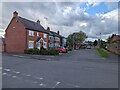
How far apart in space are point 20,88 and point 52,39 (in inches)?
2162

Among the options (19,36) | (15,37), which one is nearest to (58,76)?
(19,36)

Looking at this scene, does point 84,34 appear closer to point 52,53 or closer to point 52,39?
point 52,39

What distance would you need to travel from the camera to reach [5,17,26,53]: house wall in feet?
129

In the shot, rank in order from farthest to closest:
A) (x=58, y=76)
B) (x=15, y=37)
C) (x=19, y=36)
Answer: (x=15, y=37), (x=19, y=36), (x=58, y=76)

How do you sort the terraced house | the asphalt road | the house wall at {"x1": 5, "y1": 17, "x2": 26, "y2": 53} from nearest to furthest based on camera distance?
the asphalt road
the terraced house
the house wall at {"x1": 5, "y1": 17, "x2": 26, "y2": 53}

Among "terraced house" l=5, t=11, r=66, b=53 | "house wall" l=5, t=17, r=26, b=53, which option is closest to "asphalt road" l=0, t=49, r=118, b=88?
"terraced house" l=5, t=11, r=66, b=53

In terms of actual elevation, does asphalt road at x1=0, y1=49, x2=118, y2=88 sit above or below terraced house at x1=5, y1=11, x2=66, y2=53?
below

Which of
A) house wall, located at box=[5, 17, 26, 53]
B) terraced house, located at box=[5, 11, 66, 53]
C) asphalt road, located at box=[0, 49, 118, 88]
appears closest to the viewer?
asphalt road, located at box=[0, 49, 118, 88]

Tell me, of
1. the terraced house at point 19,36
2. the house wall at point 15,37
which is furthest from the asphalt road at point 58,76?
the house wall at point 15,37

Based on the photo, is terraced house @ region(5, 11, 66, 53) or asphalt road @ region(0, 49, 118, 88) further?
terraced house @ region(5, 11, 66, 53)

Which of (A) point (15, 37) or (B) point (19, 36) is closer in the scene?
(B) point (19, 36)

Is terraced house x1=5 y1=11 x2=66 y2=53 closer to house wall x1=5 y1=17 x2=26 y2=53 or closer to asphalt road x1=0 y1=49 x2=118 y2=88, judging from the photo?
house wall x1=5 y1=17 x2=26 y2=53

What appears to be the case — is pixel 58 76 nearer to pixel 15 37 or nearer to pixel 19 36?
pixel 19 36

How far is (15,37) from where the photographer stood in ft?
133
